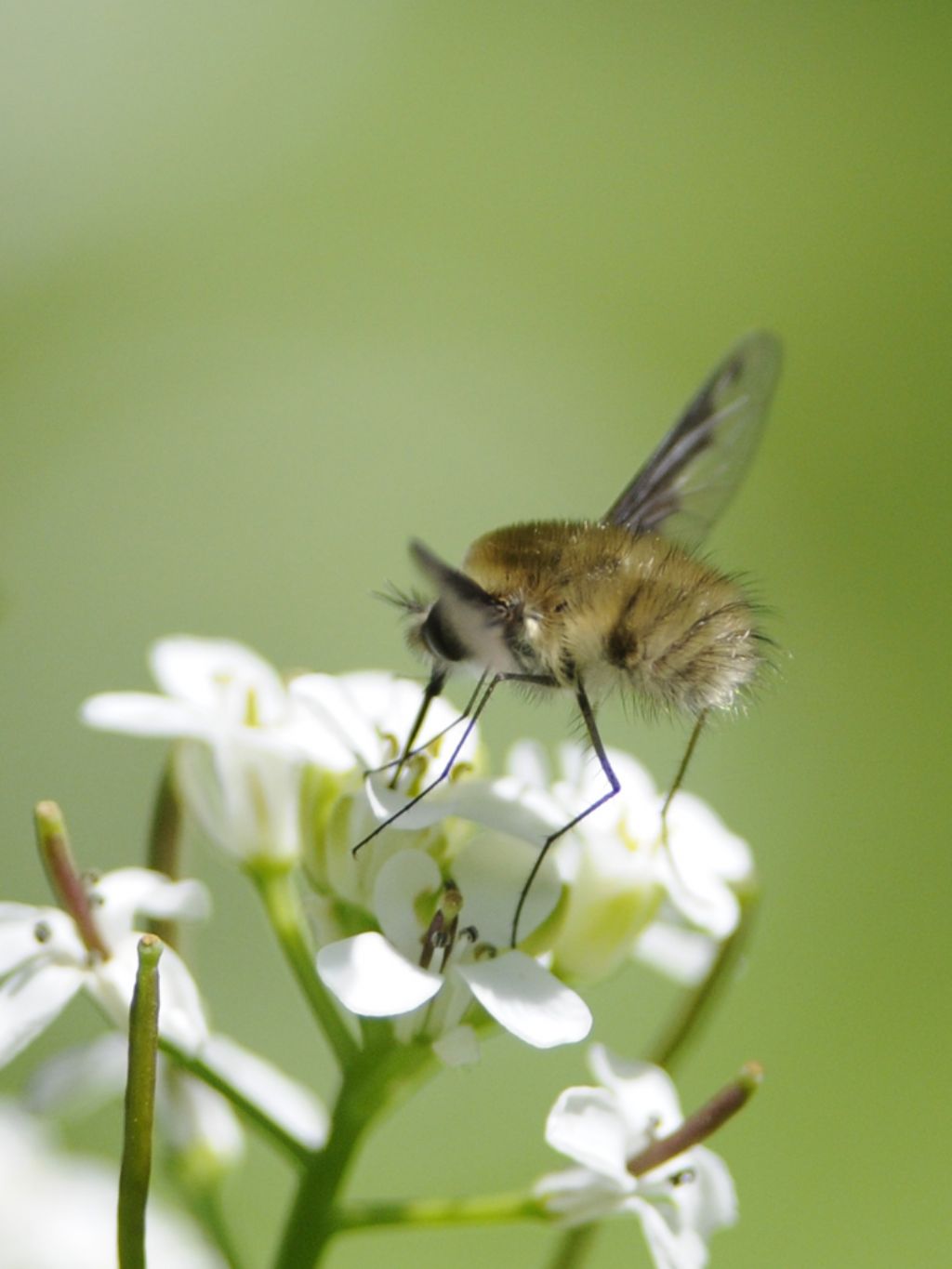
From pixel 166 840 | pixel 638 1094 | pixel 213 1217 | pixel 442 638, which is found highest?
pixel 442 638

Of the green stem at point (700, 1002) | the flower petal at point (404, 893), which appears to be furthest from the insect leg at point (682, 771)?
the flower petal at point (404, 893)

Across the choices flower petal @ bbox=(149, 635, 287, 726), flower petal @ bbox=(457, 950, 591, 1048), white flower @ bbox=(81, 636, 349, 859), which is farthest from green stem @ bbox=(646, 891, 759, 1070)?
flower petal @ bbox=(149, 635, 287, 726)

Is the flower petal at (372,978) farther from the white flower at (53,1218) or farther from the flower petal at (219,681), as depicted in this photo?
the white flower at (53,1218)

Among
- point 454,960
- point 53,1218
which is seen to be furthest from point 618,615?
point 53,1218

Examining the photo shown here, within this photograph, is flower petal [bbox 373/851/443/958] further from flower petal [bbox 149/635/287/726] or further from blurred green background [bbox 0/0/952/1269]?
blurred green background [bbox 0/0/952/1269]

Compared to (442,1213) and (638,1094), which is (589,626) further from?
(442,1213)

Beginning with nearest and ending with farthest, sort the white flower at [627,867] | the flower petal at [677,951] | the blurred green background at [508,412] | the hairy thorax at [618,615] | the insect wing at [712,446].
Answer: the hairy thorax at [618,615], the white flower at [627,867], the flower petal at [677,951], the insect wing at [712,446], the blurred green background at [508,412]
